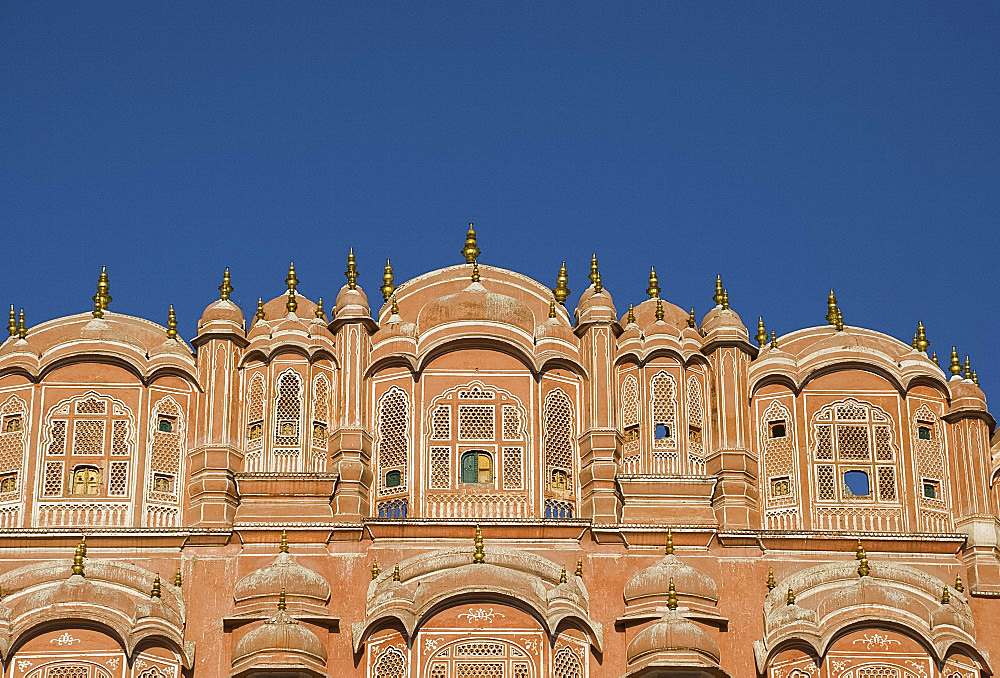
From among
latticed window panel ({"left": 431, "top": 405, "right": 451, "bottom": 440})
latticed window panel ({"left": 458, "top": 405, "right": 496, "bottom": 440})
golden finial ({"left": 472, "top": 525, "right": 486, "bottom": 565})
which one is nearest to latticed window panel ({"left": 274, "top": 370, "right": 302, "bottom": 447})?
latticed window panel ({"left": 431, "top": 405, "right": 451, "bottom": 440})

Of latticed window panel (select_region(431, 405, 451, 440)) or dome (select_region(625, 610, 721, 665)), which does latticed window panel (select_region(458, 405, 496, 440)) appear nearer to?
latticed window panel (select_region(431, 405, 451, 440))

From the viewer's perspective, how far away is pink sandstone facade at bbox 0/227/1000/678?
1403 inches

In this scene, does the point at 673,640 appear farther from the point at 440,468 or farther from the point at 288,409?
the point at 288,409

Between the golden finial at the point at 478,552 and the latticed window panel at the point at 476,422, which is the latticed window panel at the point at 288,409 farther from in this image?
the golden finial at the point at 478,552

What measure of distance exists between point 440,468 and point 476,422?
3.35ft

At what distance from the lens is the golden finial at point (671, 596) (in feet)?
117

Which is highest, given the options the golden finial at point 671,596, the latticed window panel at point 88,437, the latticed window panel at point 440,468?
the latticed window panel at point 88,437

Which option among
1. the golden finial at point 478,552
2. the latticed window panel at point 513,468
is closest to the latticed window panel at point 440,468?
the latticed window panel at point 513,468

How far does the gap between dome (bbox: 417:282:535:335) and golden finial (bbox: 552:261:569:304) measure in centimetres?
72

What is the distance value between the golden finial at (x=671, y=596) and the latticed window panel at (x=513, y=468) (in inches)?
128

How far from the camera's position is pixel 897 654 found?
36.2 metres

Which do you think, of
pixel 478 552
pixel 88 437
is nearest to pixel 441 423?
pixel 478 552

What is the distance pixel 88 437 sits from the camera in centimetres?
3825

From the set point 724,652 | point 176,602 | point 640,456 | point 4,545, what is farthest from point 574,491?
point 4,545
